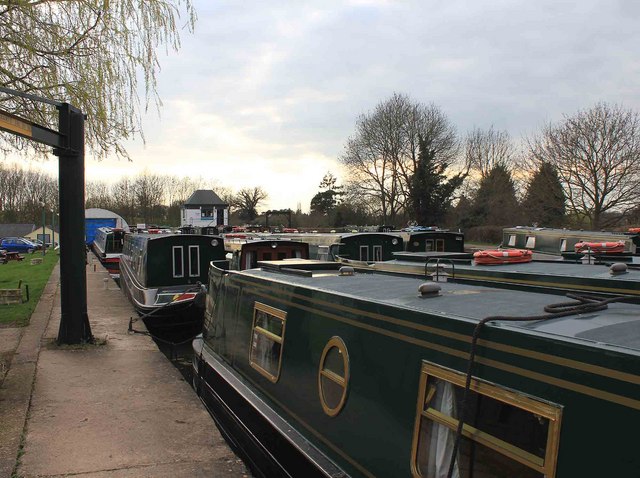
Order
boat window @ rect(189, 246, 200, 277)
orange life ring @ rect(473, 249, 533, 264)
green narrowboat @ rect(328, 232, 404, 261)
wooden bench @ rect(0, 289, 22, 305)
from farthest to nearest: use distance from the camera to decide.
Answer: green narrowboat @ rect(328, 232, 404, 261) → boat window @ rect(189, 246, 200, 277) → wooden bench @ rect(0, 289, 22, 305) → orange life ring @ rect(473, 249, 533, 264)

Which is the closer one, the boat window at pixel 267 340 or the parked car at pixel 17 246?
the boat window at pixel 267 340

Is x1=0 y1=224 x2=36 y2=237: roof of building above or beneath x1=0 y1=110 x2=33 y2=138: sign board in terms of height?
beneath

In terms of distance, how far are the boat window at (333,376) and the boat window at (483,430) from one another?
0.78 meters

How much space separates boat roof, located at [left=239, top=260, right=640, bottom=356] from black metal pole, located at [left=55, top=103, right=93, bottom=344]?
4.07 metres

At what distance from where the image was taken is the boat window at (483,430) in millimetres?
2014

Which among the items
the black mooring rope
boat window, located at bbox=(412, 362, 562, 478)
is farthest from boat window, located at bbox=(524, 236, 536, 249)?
boat window, located at bbox=(412, 362, 562, 478)

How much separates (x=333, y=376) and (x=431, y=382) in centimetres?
100

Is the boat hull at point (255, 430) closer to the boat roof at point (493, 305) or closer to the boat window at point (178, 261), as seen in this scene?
the boat roof at point (493, 305)

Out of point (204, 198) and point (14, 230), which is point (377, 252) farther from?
point (14, 230)

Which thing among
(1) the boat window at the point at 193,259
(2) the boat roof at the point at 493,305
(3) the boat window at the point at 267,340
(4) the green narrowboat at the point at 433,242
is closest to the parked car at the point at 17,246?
(1) the boat window at the point at 193,259

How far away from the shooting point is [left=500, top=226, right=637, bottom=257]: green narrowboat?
1353 cm

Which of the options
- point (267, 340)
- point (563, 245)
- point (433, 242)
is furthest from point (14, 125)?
point (563, 245)

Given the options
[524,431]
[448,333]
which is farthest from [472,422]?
[448,333]

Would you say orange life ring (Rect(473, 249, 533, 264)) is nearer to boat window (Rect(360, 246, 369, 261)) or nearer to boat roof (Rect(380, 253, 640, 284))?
boat roof (Rect(380, 253, 640, 284))
